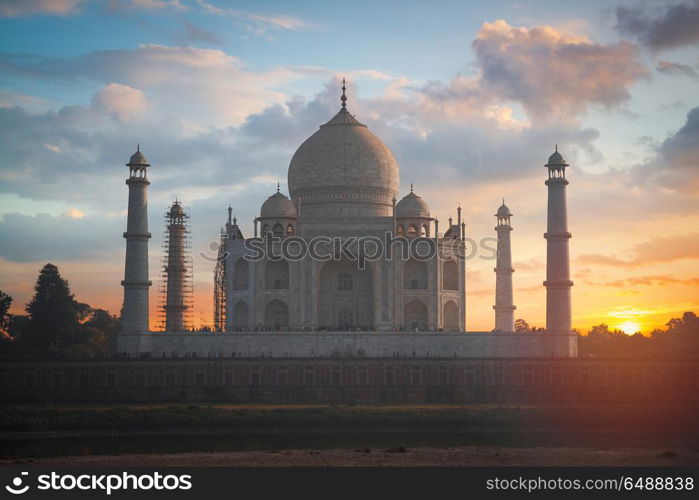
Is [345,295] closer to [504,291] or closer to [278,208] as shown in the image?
[278,208]

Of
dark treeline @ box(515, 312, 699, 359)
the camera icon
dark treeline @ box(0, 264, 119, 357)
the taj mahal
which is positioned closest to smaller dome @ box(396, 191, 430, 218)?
the taj mahal

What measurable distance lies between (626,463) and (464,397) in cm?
2016

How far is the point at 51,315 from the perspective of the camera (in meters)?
79.4

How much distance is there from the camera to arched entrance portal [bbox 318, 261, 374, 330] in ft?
251

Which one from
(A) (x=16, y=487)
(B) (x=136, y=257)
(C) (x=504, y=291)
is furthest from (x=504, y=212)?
(A) (x=16, y=487)

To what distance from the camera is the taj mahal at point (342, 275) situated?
69.8m

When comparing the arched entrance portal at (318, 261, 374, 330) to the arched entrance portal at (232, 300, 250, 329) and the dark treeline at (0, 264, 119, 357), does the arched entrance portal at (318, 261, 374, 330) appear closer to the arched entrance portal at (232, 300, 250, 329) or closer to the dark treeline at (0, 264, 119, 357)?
the arched entrance portal at (232, 300, 250, 329)

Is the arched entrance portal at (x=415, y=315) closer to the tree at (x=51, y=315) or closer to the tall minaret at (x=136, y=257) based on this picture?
the tall minaret at (x=136, y=257)

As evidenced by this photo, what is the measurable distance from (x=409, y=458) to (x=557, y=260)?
2729 cm

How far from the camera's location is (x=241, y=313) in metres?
76.1

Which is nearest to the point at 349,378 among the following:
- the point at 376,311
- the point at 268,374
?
the point at 268,374

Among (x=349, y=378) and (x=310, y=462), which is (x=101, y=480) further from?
(x=349, y=378)

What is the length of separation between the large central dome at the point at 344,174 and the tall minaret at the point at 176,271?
9.61 metres

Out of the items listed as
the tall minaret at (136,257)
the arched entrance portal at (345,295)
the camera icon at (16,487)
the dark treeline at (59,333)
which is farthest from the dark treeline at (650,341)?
the camera icon at (16,487)
